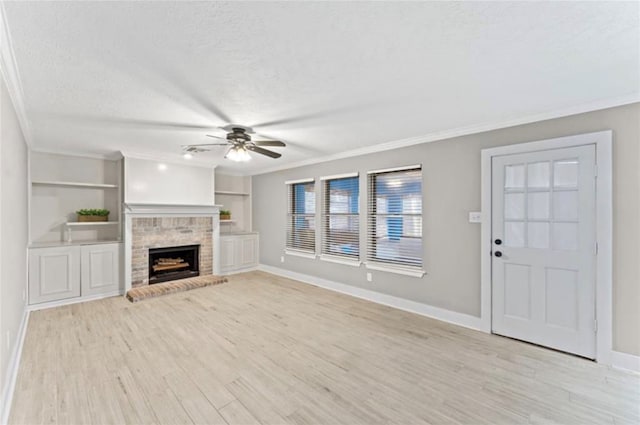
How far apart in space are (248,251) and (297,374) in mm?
4553

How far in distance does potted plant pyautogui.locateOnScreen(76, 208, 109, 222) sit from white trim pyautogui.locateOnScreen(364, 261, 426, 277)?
468cm

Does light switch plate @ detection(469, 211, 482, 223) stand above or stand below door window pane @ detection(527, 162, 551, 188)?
below

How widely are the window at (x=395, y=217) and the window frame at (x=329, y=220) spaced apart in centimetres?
25

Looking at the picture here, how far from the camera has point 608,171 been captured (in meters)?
2.67

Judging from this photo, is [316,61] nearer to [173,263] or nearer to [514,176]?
[514,176]

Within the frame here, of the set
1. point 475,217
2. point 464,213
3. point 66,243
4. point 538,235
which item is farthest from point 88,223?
point 538,235

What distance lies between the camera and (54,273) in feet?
14.1

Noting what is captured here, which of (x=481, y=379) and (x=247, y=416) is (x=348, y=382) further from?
(x=481, y=379)

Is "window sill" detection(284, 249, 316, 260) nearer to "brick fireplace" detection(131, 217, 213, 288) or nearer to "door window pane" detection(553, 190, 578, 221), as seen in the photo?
"brick fireplace" detection(131, 217, 213, 288)

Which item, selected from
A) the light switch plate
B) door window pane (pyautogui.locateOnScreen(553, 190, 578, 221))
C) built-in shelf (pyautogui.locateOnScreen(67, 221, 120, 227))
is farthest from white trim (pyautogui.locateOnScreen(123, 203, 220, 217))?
door window pane (pyautogui.locateOnScreen(553, 190, 578, 221))

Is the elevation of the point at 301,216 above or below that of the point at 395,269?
above

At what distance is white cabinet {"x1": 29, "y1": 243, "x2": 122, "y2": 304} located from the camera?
417 centimetres

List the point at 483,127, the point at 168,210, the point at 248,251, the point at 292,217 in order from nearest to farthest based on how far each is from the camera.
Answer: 1. the point at 483,127
2. the point at 168,210
3. the point at 292,217
4. the point at 248,251

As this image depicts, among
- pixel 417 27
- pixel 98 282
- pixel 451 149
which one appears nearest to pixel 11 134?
pixel 98 282
